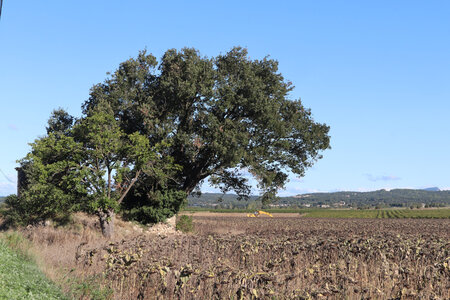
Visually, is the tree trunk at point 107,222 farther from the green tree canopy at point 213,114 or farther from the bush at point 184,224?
the bush at point 184,224

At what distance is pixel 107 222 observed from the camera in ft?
115

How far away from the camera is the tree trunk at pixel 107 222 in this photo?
114 feet

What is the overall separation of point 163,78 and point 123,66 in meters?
4.04

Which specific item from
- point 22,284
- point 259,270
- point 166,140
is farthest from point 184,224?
point 22,284

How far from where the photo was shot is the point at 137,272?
46.5 feet

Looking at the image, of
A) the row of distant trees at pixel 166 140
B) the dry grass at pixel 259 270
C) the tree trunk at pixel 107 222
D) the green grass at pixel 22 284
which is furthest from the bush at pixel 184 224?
the green grass at pixel 22 284

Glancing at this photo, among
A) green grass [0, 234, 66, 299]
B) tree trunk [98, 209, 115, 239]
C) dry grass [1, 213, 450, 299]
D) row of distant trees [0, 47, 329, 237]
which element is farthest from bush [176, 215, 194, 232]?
green grass [0, 234, 66, 299]

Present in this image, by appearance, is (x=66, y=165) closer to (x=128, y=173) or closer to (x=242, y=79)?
(x=128, y=173)

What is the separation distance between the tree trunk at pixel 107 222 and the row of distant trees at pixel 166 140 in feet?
0.26

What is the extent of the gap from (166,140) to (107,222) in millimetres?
8380

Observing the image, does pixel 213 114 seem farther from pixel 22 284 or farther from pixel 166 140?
pixel 22 284

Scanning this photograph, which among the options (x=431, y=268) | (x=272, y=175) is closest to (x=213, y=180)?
(x=272, y=175)

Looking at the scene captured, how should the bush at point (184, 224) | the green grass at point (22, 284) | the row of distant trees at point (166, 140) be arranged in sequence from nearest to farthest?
the green grass at point (22, 284) < the row of distant trees at point (166, 140) < the bush at point (184, 224)

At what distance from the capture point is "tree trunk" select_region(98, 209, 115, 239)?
34.7 meters
